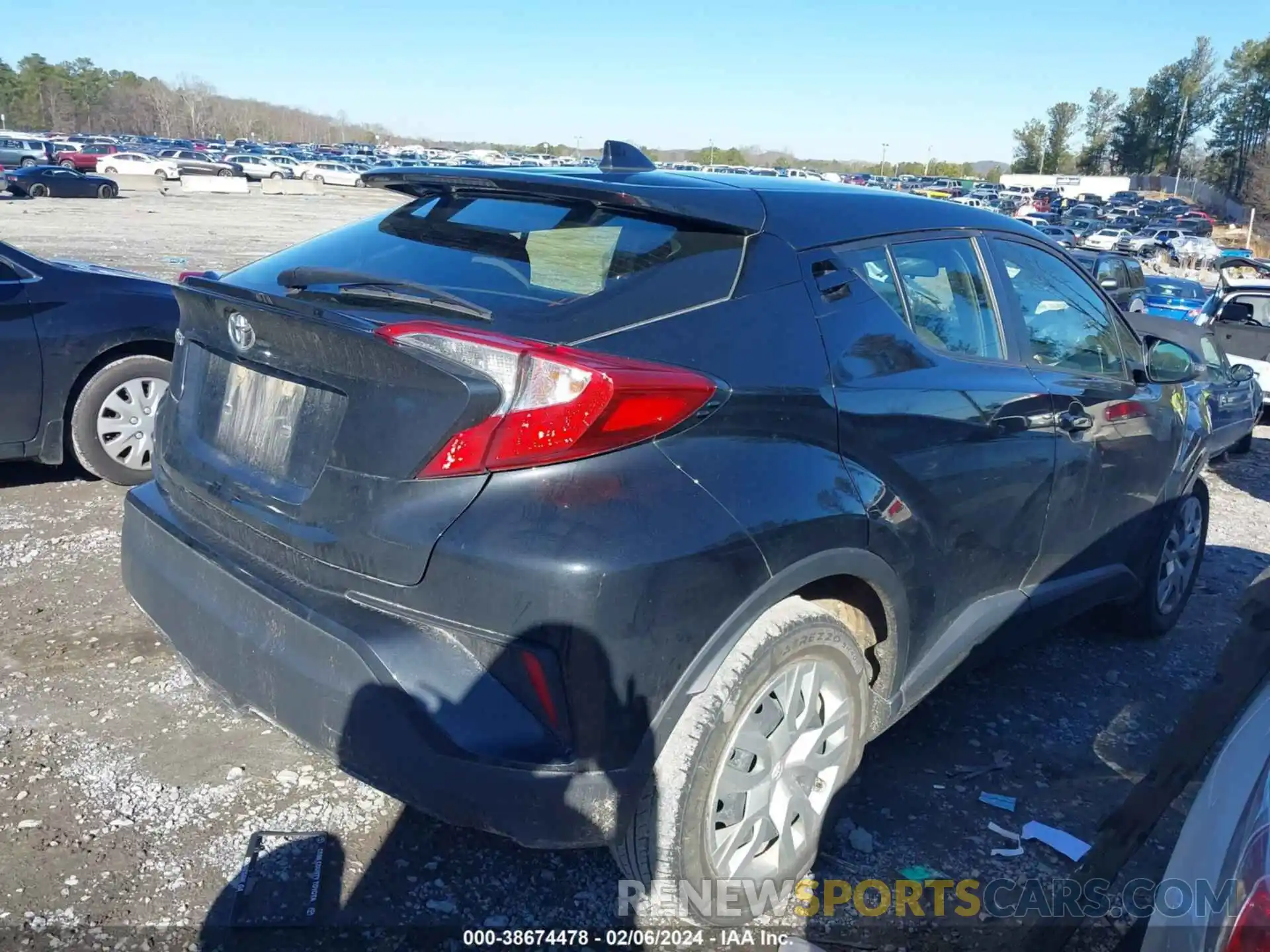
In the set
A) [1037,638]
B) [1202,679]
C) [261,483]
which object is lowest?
[1202,679]

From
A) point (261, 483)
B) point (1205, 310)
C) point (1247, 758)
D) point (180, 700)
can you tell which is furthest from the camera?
point (1205, 310)

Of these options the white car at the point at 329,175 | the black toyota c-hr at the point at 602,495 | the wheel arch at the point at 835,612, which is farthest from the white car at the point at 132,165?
the wheel arch at the point at 835,612

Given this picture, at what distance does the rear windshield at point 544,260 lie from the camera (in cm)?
239

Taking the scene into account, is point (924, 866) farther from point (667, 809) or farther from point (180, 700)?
point (180, 700)

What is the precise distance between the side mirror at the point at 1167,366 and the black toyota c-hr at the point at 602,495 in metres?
1.15

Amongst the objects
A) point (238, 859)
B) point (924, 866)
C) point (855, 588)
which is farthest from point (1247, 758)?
point (238, 859)

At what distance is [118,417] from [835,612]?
4545 millimetres

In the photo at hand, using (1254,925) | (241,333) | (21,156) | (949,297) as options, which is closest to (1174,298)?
(949,297)

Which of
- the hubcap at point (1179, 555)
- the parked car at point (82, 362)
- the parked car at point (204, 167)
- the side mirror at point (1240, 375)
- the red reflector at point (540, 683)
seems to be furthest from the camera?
the parked car at point (204, 167)

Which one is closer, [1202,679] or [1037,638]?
[1037,638]

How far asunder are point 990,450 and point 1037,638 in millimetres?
1024

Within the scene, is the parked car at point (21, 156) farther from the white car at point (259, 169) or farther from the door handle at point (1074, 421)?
the door handle at point (1074, 421)

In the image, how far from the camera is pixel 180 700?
11.8ft

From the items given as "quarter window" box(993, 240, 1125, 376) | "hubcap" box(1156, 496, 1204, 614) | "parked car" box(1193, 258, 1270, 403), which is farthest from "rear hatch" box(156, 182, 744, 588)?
"parked car" box(1193, 258, 1270, 403)
